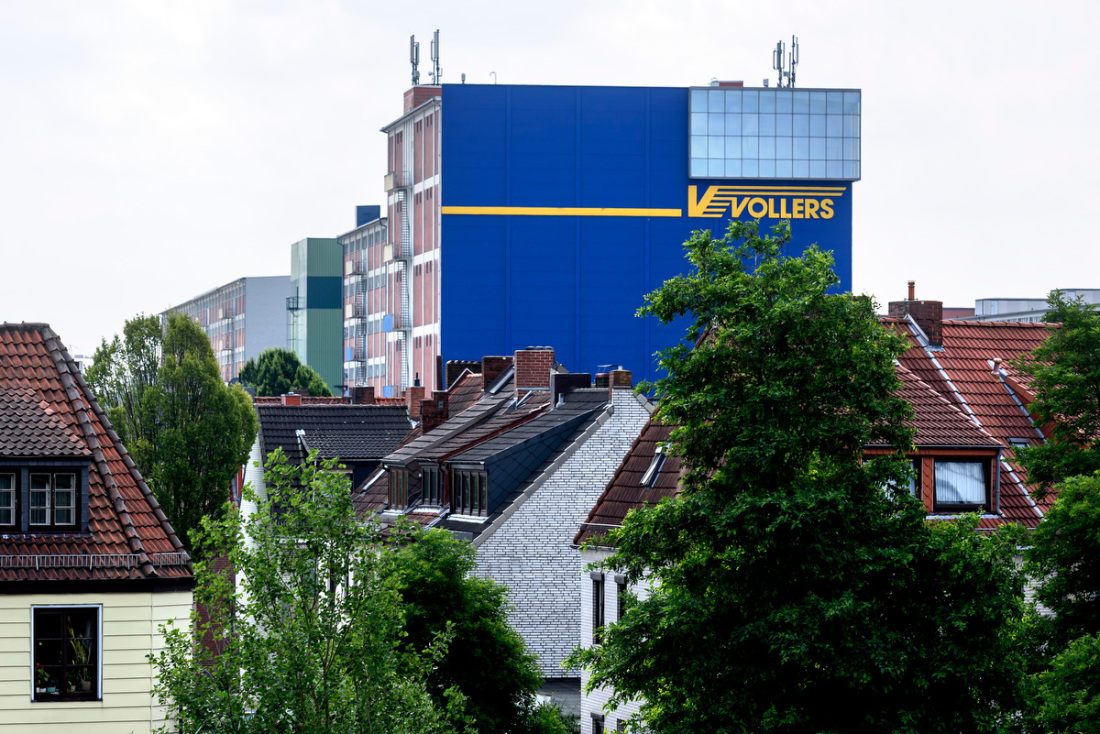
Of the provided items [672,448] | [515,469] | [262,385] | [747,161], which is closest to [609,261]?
[747,161]

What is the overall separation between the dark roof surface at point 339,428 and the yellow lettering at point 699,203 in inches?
1708

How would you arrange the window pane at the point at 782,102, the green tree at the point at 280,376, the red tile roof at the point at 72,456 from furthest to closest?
1. the green tree at the point at 280,376
2. the window pane at the point at 782,102
3. the red tile roof at the point at 72,456

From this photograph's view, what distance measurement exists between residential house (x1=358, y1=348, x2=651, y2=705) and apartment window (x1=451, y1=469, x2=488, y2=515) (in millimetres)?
28

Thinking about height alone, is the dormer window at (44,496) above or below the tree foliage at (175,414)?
below

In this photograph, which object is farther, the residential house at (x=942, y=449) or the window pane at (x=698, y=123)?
the window pane at (x=698, y=123)

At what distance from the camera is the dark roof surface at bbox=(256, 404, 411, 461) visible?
193ft

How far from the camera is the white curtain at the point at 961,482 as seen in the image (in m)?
33.6

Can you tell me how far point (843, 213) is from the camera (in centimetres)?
10500

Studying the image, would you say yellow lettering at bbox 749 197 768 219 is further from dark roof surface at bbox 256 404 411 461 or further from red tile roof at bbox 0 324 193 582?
red tile roof at bbox 0 324 193 582

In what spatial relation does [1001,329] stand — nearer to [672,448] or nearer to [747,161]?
[672,448]

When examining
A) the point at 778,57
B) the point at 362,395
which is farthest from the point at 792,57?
the point at 362,395

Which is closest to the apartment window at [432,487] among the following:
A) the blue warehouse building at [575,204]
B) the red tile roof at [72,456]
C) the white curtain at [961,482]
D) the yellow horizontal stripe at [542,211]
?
the white curtain at [961,482]

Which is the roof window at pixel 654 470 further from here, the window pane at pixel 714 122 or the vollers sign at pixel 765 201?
the window pane at pixel 714 122

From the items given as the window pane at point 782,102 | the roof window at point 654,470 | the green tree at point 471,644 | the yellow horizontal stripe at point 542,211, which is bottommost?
the green tree at point 471,644
